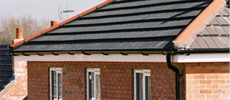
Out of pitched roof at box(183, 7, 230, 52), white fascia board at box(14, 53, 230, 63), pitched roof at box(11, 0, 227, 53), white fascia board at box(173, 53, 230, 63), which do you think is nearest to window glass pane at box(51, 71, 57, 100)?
white fascia board at box(14, 53, 230, 63)

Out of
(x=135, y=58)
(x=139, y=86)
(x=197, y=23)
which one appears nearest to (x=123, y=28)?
(x=139, y=86)

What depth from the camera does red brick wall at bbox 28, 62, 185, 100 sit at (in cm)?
1141

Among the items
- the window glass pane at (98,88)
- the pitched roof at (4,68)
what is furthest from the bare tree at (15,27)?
the window glass pane at (98,88)

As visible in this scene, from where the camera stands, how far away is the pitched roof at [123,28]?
1176 centimetres

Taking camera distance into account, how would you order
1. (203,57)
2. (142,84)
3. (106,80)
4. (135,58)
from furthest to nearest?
(106,80)
(142,84)
(135,58)
(203,57)

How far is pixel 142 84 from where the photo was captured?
1221 centimetres

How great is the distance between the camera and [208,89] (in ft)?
35.7

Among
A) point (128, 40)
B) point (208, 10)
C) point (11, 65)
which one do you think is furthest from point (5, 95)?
point (208, 10)

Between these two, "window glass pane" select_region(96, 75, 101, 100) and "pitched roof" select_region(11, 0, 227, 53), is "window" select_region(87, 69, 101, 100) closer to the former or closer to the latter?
"window glass pane" select_region(96, 75, 101, 100)

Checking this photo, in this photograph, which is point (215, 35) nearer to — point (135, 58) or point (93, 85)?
point (135, 58)

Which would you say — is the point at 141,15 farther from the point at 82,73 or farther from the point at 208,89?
the point at 208,89

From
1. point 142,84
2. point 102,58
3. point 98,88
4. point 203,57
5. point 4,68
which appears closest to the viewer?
point 203,57

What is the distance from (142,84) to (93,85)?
183 centimetres

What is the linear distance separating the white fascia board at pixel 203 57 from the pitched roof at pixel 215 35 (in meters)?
0.13
